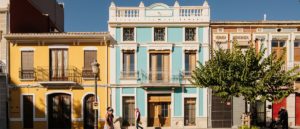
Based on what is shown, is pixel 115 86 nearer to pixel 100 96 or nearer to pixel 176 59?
pixel 100 96

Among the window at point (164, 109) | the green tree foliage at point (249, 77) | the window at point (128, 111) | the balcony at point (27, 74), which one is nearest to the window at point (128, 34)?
the window at point (128, 111)

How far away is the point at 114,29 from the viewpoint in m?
20.5

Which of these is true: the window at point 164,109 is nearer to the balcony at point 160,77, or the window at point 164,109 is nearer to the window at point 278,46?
the balcony at point 160,77

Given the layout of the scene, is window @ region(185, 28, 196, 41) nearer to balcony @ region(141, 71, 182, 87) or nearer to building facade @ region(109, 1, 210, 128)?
building facade @ region(109, 1, 210, 128)

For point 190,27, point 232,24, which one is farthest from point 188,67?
point 232,24

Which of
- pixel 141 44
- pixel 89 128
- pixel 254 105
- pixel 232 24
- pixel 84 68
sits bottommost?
pixel 89 128

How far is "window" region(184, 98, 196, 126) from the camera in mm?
20828

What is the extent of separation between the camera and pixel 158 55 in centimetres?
2072

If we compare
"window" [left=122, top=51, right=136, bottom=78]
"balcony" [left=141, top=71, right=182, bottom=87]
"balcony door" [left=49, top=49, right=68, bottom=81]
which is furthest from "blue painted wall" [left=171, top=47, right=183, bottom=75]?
"balcony door" [left=49, top=49, right=68, bottom=81]

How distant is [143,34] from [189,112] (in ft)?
19.1

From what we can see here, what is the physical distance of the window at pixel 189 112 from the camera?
20828 millimetres

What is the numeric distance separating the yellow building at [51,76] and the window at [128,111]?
1159mm

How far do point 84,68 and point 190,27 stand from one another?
7.18 metres

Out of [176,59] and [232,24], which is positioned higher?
[232,24]
